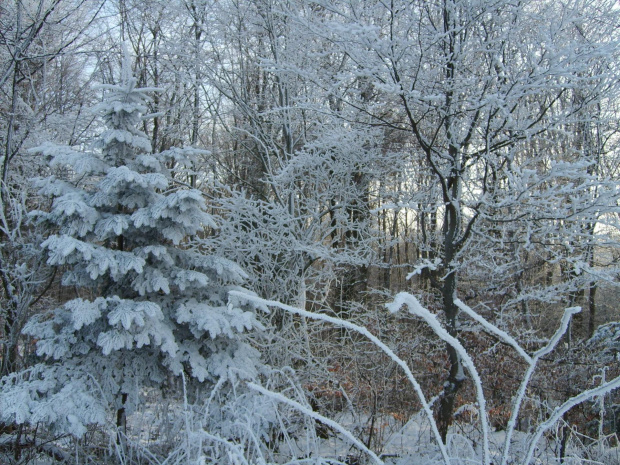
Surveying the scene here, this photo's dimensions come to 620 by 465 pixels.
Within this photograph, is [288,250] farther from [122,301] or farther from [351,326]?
[351,326]

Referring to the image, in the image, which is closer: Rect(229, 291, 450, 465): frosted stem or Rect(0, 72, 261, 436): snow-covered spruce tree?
Rect(229, 291, 450, 465): frosted stem

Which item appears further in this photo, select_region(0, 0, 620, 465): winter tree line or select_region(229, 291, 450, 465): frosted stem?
select_region(0, 0, 620, 465): winter tree line

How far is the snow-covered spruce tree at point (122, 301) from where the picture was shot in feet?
11.9

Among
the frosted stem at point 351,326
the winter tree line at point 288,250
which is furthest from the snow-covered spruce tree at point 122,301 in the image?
the frosted stem at point 351,326

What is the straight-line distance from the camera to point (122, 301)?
12.5 ft

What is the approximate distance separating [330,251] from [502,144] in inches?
95.5

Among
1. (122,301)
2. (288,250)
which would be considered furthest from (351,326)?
(288,250)

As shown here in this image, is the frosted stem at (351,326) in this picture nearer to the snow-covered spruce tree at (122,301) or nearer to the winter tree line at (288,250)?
the winter tree line at (288,250)

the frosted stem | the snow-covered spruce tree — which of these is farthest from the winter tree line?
the frosted stem

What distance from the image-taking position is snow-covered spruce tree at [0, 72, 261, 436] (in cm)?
362

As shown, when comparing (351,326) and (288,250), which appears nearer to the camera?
(351,326)

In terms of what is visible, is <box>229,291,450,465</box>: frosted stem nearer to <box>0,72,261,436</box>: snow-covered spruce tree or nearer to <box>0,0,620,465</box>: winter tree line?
<box>0,0,620,465</box>: winter tree line

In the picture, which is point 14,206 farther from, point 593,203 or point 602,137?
point 602,137

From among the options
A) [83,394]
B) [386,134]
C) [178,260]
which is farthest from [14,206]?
[386,134]
